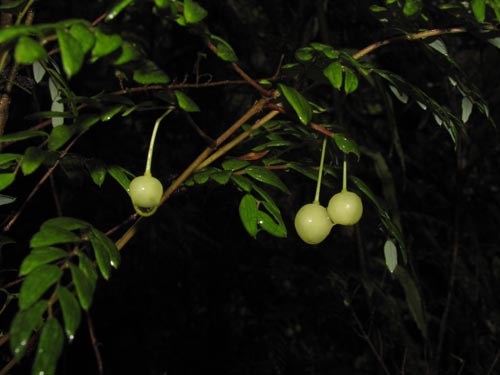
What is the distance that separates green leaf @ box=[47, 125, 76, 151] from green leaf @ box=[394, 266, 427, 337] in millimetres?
929

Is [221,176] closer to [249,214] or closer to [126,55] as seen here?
[249,214]

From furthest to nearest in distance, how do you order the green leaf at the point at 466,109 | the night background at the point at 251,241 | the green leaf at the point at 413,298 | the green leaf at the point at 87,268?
the night background at the point at 251,241 < the green leaf at the point at 413,298 < the green leaf at the point at 466,109 < the green leaf at the point at 87,268

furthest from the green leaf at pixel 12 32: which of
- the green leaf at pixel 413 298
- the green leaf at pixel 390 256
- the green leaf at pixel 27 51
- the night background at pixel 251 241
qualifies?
the green leaf at pixel 413 298

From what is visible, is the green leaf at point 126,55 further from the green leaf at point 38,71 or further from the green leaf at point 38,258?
the green leaf at point 38,71

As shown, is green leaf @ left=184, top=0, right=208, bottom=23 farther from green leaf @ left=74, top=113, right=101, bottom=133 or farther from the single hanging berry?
the single hanging berry

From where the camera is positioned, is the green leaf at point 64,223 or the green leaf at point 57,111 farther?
the green leaf at point 57,111

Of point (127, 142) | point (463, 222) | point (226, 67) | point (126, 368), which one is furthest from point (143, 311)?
point (463, 222)

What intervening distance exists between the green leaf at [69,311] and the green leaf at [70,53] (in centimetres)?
18

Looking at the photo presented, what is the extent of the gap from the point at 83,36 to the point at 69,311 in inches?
8.8

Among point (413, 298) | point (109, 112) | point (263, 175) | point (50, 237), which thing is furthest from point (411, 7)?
point (413, 298)

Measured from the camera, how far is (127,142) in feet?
5.57

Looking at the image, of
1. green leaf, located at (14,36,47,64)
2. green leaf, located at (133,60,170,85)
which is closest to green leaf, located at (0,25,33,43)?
green leaf, located at (14,36,47,64)

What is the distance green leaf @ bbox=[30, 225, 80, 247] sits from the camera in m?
0.58

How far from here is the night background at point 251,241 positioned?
5.19ft
